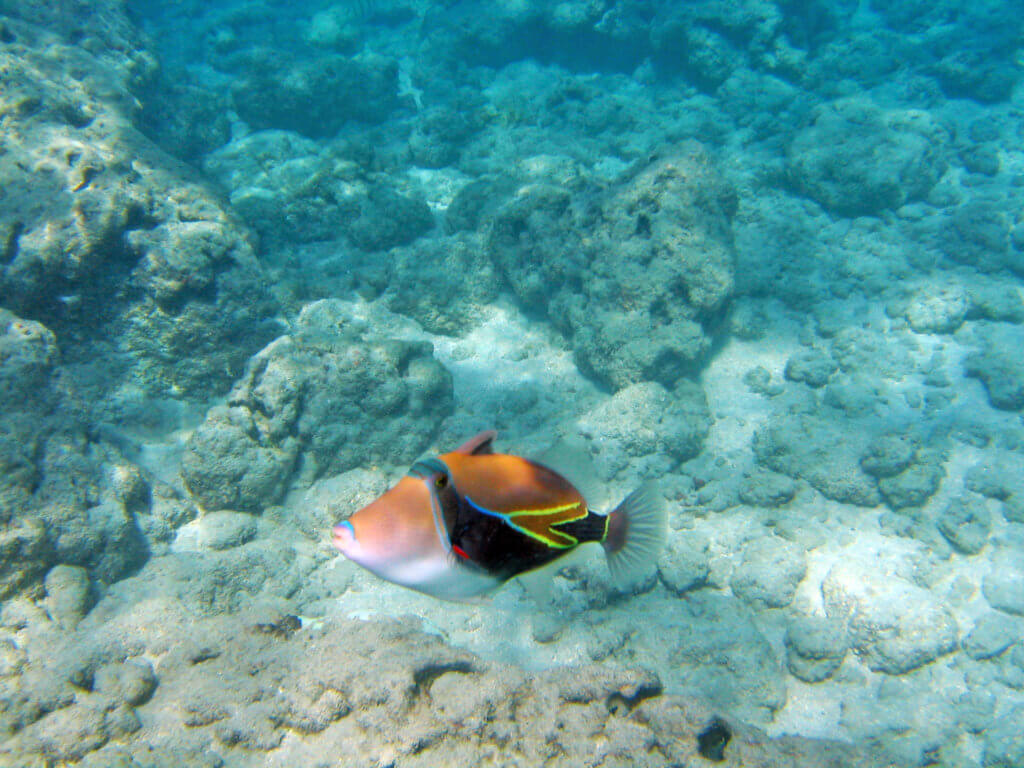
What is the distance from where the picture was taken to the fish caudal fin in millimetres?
1328

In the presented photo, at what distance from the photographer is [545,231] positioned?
594 cm

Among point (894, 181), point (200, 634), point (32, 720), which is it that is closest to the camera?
point (32, 720)

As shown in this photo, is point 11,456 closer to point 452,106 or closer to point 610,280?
point 610,280

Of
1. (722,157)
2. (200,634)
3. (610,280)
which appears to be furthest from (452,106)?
(200,634)

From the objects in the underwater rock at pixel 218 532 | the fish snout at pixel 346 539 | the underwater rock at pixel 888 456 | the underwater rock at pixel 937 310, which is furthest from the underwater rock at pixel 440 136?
the fish snout at pixel 346 539

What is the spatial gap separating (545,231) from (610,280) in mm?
1150

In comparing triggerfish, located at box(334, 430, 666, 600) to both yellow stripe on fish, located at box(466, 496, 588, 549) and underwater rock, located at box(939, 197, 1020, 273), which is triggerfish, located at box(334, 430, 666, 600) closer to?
yellow stripe on fish, located at box(466, 496, 588, 549)

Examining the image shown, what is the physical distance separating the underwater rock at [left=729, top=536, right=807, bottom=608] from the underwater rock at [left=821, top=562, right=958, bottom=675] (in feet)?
1.02

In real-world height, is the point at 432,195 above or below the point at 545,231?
above

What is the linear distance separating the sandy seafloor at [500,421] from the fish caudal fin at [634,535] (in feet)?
0.42

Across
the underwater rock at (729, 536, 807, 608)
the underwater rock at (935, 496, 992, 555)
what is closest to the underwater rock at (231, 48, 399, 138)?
the underwater rock at (729, 536, 807, 608)

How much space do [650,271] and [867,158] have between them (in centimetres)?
512

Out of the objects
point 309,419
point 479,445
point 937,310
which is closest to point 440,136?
point 309,419

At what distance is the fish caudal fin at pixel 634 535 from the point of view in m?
1.33
